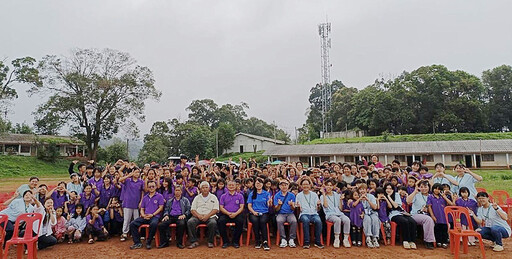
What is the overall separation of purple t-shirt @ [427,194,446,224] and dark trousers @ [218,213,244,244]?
3.68 m

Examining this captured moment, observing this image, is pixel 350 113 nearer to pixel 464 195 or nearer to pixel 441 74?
pixel 441 74

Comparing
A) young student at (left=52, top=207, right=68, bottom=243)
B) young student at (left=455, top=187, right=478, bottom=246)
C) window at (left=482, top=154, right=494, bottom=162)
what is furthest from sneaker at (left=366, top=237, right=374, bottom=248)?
window at (left=482, top=154, right=494, bottom=162)

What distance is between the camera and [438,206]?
20.1ft

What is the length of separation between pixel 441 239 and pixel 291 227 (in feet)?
9.25

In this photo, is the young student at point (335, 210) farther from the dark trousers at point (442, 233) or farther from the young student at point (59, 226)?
the young student at point (59, 226)

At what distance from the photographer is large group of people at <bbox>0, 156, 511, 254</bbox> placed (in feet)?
19.8

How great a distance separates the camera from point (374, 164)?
31.1ft

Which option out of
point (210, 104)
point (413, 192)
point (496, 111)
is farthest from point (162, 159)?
point (496, 111)

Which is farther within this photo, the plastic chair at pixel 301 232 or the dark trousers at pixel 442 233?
the plastic chair at pixel 301 232

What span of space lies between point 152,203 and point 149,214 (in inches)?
8.7

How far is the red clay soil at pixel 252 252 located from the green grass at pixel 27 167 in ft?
83.2

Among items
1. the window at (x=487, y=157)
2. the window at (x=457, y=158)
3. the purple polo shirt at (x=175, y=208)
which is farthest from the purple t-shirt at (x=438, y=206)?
the window at (x=487, y=157)

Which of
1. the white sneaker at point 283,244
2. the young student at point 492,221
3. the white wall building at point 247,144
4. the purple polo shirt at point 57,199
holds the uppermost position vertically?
the white wall building at point 247,144

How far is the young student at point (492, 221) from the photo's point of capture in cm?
570
